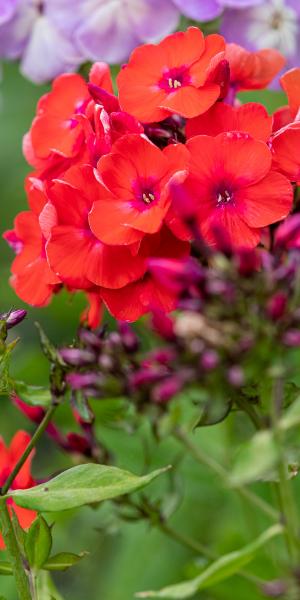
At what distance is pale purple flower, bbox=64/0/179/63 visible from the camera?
1258 mm

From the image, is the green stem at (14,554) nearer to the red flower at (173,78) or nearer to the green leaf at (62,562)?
the green leaf at (62,562)

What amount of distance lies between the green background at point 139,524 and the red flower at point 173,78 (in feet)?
1.25

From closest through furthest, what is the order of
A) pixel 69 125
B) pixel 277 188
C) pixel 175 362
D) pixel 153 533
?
pixel 175 362 → pixel 277 188 → pixel 69 125 → pixel 153 533

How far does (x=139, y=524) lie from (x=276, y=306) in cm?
89

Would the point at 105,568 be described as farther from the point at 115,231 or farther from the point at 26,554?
the point at 115,231

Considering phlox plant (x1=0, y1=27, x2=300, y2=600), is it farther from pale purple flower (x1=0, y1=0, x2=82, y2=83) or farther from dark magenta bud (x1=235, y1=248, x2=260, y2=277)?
pale purple flower (x1=0, y1=0, x2=82, y2=83)

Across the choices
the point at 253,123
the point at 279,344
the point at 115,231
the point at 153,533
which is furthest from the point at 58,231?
the point at 153,533

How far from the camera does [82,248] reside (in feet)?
2.84

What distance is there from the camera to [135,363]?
68 cm

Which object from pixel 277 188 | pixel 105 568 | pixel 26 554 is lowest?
pixel 105 568

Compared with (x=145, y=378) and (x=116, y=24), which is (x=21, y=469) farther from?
(x=116, y=24)

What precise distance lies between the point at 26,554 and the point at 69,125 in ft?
1.08

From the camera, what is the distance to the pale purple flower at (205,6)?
1200mm

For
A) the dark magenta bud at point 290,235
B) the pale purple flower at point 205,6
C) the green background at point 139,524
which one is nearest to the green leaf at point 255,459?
the dark magenta bud at point 290,235
